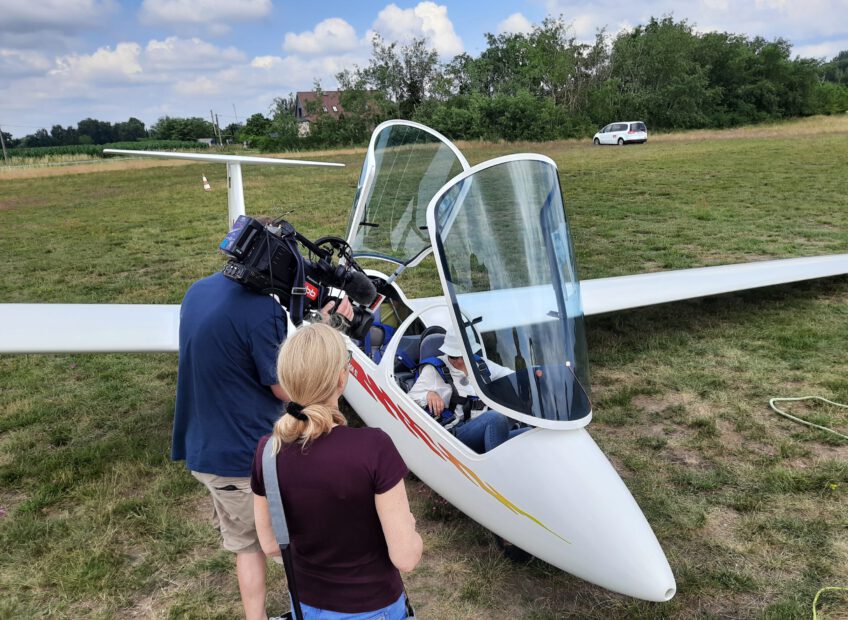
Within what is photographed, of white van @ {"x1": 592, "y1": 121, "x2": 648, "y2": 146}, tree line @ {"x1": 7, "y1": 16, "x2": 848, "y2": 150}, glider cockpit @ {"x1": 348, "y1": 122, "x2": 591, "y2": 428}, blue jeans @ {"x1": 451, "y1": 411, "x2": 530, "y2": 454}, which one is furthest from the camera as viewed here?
tree line @ {"x1": 7, "y1": 16, "x2": 848, "y2": 150}

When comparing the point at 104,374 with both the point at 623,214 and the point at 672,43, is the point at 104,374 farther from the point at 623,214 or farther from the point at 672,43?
the point at 672,43

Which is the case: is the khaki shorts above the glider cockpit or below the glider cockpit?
below

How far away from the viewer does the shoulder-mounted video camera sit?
2.47 meters

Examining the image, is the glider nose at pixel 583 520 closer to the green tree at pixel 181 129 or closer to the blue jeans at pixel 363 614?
the blue jeans at pixel 363 614

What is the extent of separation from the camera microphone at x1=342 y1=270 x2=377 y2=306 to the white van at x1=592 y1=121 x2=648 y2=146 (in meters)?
32.3

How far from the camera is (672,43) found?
48000mm

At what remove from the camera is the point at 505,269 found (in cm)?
304

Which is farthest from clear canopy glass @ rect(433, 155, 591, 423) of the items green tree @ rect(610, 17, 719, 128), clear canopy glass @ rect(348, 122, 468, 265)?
green tree @ rect(610, 17, 719, 128)

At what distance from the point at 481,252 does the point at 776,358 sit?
14.3 feet

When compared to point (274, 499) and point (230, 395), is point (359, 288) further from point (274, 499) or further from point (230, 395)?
point (274, 499)

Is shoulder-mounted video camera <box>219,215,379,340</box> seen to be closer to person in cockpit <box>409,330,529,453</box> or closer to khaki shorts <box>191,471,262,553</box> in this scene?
person in cockpit <box>409,330,529,453</box>

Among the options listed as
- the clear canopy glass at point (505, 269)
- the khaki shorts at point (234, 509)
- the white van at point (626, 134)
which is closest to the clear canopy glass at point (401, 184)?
the clear canopy glass at point (505, 269)

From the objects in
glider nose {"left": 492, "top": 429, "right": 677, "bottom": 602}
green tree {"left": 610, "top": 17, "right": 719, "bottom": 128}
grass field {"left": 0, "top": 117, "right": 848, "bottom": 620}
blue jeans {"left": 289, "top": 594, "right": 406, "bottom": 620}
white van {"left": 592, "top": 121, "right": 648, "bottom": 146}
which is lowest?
grass field {"left": 0, "top": 117, "right": 848, "bottom": 620}

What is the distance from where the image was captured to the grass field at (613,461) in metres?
3.19
